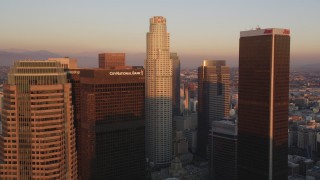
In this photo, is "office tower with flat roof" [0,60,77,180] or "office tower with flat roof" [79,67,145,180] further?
"office tower with flat roof" [79,67,145,180]

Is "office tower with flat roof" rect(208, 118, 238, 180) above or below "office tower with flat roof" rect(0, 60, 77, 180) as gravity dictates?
below

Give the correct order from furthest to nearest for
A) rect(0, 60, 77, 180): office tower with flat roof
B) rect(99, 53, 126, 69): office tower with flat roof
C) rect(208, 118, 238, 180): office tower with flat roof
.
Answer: rect(208, 118, 238, 180): office tower with flat roof < rect(99, 53, 126, 69): office tower with flat roof < rect(0, 60, 77, 180): office tower with flat roof

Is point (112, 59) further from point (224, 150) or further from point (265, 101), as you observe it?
point (224, 150)

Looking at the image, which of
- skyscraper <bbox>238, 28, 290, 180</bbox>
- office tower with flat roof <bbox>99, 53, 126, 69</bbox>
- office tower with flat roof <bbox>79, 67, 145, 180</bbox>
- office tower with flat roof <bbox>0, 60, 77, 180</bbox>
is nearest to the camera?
office tower with flat roof <bbox>0, 60, 77, 180</bbox>

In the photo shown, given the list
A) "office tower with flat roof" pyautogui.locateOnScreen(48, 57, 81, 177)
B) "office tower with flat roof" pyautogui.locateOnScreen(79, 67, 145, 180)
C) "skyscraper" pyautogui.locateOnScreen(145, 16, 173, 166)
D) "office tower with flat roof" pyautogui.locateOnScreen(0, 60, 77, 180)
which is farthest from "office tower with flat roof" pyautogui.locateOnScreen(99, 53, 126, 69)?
"skyscraper" pyautogui.locateOnScreen(145, 16, 173, 166)

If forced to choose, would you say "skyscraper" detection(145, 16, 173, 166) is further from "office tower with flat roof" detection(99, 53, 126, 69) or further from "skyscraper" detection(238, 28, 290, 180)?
"skyscraper" detection(238, 28, 290, 180)

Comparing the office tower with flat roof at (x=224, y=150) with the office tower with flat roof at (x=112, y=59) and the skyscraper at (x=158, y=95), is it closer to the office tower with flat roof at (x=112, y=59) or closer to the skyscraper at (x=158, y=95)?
the skyscraper at (x=158, y=95)

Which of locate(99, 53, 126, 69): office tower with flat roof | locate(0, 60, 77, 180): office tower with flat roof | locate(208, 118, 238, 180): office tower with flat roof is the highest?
locate(99, 53, 126, 69): office tower with flat roof
